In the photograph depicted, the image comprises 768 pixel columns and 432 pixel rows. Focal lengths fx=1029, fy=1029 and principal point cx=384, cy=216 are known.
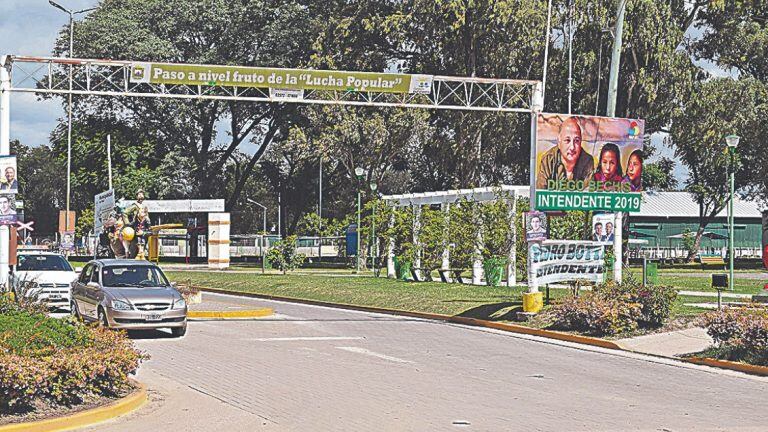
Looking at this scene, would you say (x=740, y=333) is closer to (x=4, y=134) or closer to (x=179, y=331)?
(x=179, y=331)

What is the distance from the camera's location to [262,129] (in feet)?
227

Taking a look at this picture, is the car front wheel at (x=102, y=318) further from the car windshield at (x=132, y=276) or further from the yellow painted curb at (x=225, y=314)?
the yellow painted curb at (x=225, y=314)

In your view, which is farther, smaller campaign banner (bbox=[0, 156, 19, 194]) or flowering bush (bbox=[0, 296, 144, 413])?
smaller campaign banner (bbox=[0, 156, 19, 194])

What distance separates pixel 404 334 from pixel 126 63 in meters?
10.1

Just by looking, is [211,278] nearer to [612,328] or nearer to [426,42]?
[426,42]

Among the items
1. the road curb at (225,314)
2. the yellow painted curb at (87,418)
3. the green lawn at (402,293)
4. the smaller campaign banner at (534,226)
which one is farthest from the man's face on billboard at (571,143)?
the yellow painted curb at (87,418)

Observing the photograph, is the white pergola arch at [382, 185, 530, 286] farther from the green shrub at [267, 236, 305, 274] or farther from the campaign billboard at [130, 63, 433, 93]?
the campaign billboard at [130, 63, 433, 93]

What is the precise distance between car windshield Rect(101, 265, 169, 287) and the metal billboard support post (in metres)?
2.36

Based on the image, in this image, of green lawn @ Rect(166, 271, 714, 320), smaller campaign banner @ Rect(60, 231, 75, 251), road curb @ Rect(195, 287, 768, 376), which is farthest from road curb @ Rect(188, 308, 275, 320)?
smaller campaign banner @ Rect(60, 231, 75, 251)

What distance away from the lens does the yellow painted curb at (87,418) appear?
32.6ft

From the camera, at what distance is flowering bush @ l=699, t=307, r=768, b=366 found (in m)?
16.9

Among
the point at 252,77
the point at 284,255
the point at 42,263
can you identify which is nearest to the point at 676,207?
the point at 284,255

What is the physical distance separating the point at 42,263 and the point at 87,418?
694 inches

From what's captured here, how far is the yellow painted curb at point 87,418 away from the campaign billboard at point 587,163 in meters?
14.1
